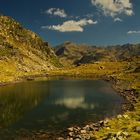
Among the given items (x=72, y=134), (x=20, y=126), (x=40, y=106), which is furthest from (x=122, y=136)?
(x=40, y=106)

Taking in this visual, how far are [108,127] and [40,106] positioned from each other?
4511 cm

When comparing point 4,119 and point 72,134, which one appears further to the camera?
point 4,119

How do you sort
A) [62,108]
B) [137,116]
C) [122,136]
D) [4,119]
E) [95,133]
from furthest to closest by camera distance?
[62,108] < [4,119] < [137,116] < [95,133] < [122,136]

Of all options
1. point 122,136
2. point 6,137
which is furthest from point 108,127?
point 6,137

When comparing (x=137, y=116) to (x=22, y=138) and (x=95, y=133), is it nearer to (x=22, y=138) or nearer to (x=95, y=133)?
(x=95, y=133)

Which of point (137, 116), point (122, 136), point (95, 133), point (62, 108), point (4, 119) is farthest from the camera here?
point (62, 108)

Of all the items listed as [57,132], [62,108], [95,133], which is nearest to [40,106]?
[62,108]

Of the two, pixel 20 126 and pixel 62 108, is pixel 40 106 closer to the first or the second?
pixel 62 108

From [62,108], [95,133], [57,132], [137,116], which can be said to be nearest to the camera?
[95,133]

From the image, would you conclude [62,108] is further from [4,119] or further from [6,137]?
[6,137]

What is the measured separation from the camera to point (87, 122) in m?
75.2

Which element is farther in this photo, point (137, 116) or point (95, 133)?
point (137, 116)

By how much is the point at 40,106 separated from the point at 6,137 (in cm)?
4148

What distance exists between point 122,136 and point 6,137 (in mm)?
25359
